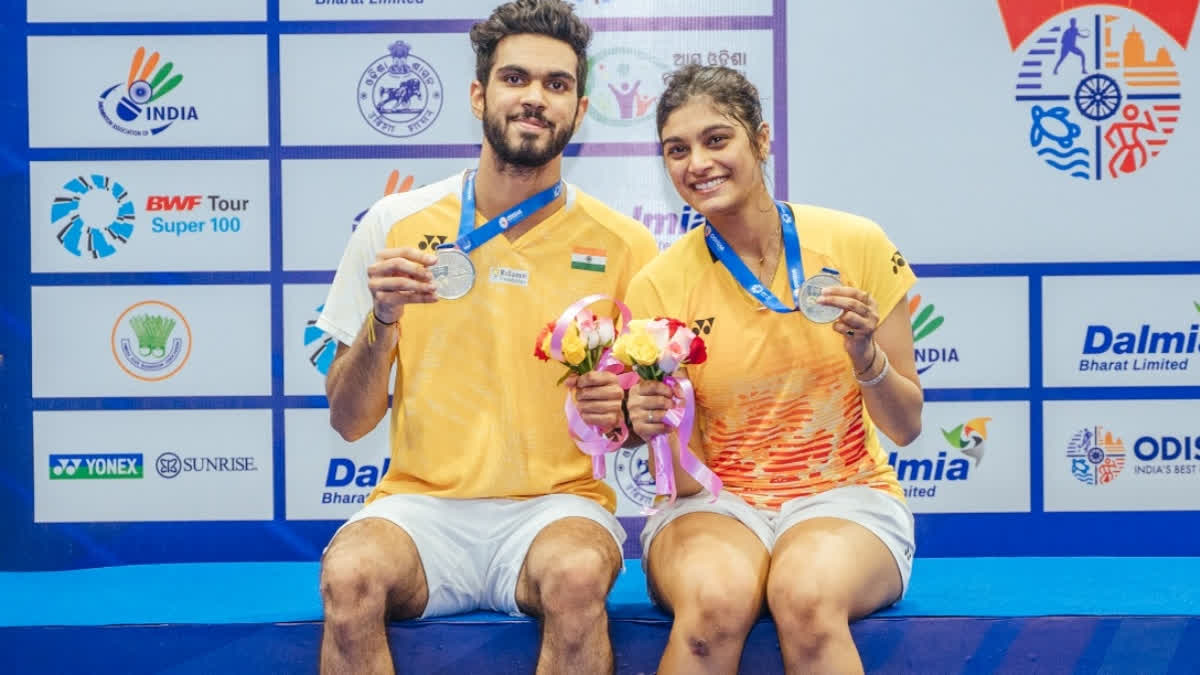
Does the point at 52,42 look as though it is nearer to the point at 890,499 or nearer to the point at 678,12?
the point at 678,12

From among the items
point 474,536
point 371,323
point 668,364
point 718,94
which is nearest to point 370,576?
point 474,536

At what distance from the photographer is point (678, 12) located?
4332mm

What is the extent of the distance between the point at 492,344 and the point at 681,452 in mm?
583

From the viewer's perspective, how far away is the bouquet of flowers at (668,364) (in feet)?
8.59

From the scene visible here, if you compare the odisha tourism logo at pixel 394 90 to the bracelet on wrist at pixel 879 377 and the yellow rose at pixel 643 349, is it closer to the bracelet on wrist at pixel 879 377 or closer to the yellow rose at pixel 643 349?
the yellow rose at pixel 643 349

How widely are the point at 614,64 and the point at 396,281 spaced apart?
2014mm

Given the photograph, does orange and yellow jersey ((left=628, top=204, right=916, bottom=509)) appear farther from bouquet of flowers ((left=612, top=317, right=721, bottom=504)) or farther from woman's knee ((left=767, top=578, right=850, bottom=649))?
woman's knee ((left=767, top=578, right=850, bottom=649))

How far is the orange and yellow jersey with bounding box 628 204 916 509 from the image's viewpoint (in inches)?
113

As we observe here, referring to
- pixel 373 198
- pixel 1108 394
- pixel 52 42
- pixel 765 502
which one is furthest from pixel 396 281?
pixel 1108 394

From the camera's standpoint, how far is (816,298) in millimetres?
2635

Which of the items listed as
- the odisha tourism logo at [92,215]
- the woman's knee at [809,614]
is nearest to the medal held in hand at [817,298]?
the woman's knee at [809,614]

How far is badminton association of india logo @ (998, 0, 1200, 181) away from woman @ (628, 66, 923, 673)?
69.5 inches

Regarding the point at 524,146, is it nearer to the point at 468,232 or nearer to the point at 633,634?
the point at 468,232

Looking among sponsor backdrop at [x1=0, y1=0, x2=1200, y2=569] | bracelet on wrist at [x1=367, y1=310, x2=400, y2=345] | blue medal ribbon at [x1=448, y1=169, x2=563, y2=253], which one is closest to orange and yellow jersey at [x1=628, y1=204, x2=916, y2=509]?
blue medal ribbon at [x1=448, y1=169, x2=563, y2=253]
